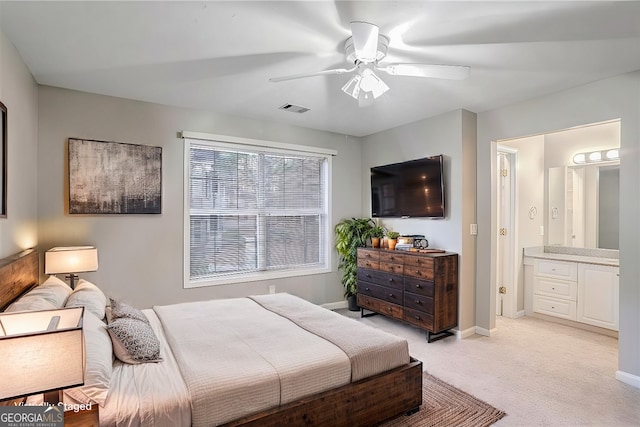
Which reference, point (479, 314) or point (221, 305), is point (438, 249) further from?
point (221, 305)

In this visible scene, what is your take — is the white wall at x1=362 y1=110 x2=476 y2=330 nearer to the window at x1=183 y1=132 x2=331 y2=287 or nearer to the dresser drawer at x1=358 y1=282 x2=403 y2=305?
the dresser drawer at x1=358 y1=282 x2=403 y2=305

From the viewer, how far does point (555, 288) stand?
4.35 meters

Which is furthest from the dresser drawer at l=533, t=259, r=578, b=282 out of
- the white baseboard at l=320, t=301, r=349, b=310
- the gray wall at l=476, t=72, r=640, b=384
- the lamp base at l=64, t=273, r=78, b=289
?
the lamp base at l=64, t=273, r=78, b=289

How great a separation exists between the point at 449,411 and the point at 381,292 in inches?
75.2

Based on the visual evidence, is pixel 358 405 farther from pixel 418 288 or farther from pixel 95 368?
pixel 418 288

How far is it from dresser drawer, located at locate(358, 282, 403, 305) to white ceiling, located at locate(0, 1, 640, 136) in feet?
7.12

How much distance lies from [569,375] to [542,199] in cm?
275

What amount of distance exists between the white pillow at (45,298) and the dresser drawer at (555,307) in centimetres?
514

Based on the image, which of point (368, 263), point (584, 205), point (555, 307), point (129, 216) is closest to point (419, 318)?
point (368, 263)

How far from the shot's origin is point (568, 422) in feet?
7.29

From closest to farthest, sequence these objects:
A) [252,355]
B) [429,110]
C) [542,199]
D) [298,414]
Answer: [298,414]
[252,355]
[429,110]
[542,199]

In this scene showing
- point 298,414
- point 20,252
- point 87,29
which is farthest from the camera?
point 20,252

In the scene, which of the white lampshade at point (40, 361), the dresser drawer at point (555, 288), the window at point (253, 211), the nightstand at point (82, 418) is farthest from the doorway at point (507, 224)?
the white lampshade at point (40, 361)

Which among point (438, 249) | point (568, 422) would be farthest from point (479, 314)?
point (568, 422)
